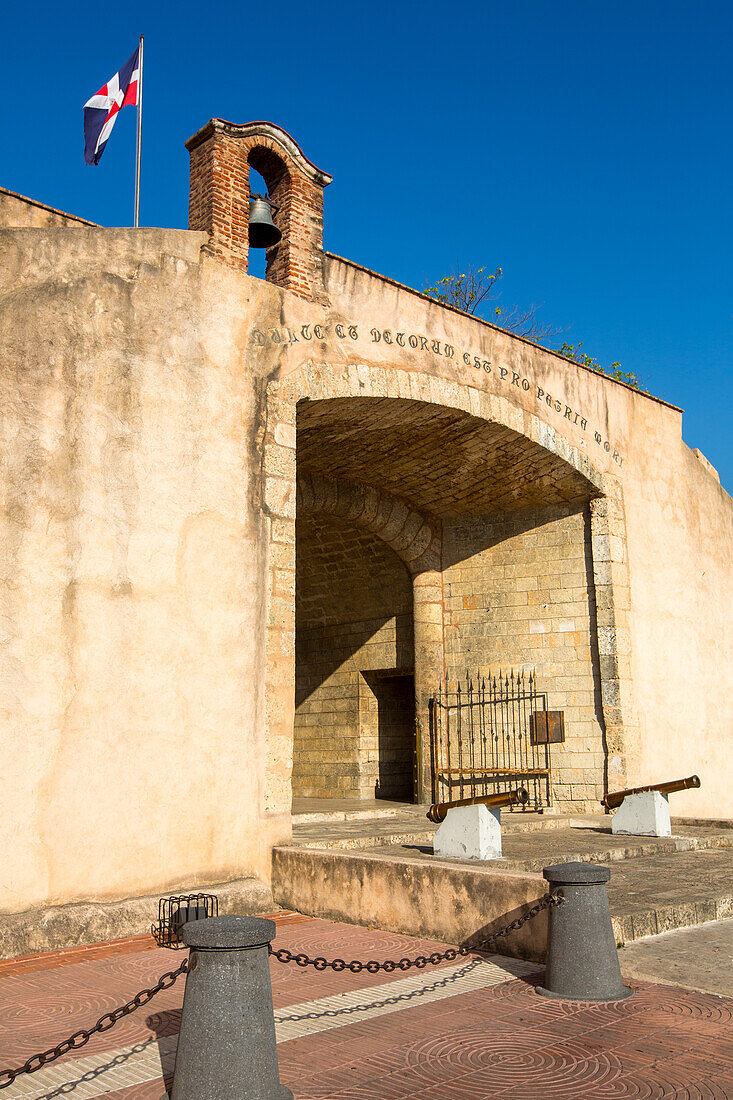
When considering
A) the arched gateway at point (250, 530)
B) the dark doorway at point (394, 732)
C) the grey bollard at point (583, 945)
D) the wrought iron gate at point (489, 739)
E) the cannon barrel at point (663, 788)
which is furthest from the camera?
the dark doorway at point (394, 732)

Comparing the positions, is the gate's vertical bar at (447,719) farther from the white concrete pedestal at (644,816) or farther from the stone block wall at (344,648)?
the white concrete pedestal at (644,816)

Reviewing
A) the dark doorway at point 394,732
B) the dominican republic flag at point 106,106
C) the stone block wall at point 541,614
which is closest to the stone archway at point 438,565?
the stone block wall at point 541,614

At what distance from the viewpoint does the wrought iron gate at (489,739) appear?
1088 cm

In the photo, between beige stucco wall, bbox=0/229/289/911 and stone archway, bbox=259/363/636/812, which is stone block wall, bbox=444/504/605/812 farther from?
beige stucco wall, bbox=0/229/289/911

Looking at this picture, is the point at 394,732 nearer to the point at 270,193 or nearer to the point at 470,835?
the point at 470,835

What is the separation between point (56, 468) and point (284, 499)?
6.19 feet

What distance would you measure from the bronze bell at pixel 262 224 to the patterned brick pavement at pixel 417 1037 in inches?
234

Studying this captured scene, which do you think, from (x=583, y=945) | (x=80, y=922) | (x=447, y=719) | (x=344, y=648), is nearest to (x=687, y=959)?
(x=583, y=945)

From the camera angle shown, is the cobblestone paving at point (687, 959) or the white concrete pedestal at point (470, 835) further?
the white concrete pedestal at point (470, 835)

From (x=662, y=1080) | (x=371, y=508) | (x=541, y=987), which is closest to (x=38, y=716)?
(x=541, y=987)

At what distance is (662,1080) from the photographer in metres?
3.32

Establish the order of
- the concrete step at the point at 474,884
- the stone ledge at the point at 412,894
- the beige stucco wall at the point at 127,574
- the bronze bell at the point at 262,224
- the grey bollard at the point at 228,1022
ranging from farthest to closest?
1. the bronze bell at the point at 262,224
2. the beige stucco wall at the point at 127,574
3. the concrete step at the point at 474,884
4. the stone ledge at the point at 412,894
5. the grey bollard at the point at 228,1022

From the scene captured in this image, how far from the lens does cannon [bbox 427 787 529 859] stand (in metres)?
6.33

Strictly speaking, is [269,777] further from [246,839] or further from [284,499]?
[284,499]
